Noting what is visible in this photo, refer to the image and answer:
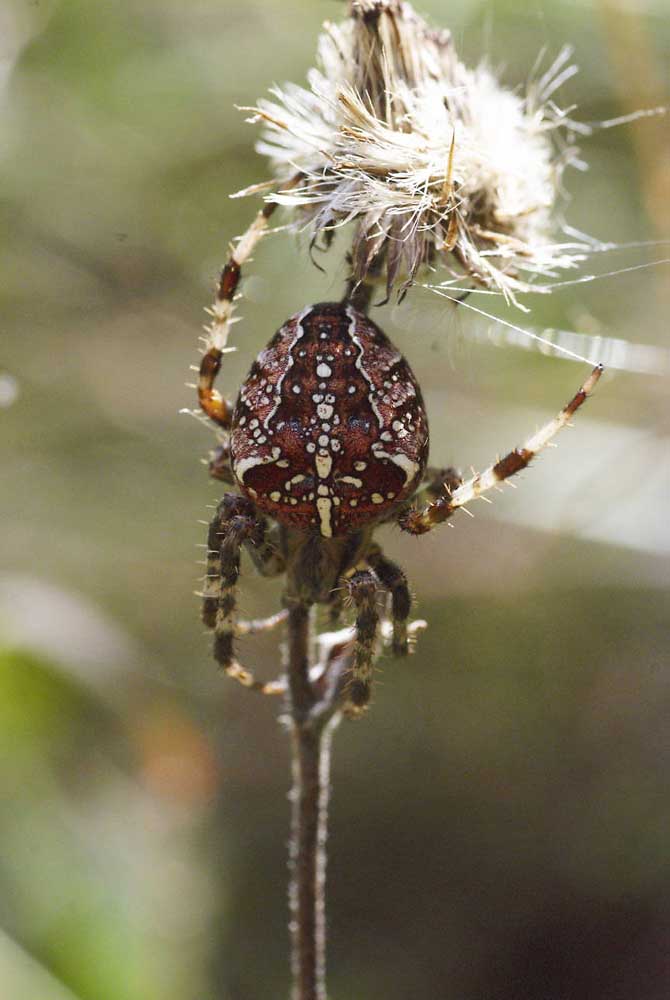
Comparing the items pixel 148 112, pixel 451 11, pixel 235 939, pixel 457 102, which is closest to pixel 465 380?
pixel 451 11

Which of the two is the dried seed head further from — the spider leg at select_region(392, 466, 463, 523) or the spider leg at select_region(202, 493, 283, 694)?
the spider leg at select_region(202, 493, 283, 694)

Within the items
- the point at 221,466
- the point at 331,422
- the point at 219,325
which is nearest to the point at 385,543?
the point at 221,466

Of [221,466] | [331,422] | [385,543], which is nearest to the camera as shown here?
[331,422]

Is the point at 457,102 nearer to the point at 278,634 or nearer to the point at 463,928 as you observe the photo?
the point at 278,634

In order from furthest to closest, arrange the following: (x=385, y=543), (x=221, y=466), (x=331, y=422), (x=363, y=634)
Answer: (x=385, y=543) → (x=221, y=466) → (x=363, y=634) → (x=331, y=422)

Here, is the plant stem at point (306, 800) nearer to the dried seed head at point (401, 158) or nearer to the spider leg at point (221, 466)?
the spider leg at point (221, 466)

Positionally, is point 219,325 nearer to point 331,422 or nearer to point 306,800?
point 331,422
